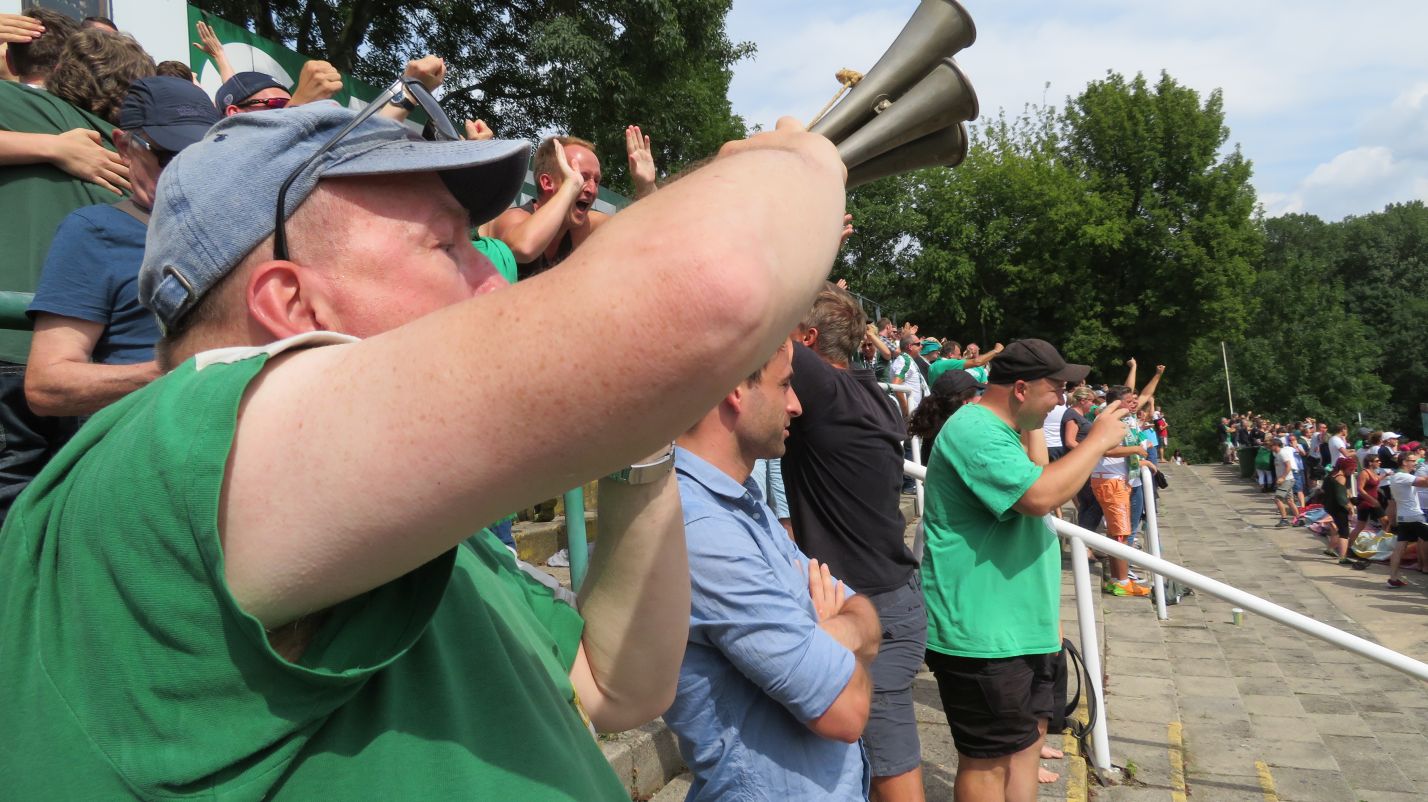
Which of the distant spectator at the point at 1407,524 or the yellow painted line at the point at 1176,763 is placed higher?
the yellow painted line at the point at 1176,763

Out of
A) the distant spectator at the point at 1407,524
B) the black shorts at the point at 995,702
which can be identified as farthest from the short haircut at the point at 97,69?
the distant spectator at the point at 1407,524

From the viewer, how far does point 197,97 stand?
2.35m

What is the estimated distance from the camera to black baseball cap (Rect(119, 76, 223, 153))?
89.9 inches

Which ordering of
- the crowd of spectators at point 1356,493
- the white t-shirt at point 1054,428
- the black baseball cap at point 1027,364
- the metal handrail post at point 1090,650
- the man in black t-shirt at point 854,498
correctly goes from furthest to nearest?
the crowd of spectators at point 1356,493 → the white t-shirt at point 1054,428 → the metal handrail post at point 1090,650 → the black baseball cap at point 1027,364 → the man in black t-shirt at point 854,498

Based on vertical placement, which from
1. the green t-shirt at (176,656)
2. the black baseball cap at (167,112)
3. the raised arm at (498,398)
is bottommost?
the green t-shirt at (176,656)

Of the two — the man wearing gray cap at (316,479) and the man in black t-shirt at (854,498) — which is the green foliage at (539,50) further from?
the man wearing gray cap at (316,479)

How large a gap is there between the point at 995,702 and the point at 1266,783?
3.04 meters

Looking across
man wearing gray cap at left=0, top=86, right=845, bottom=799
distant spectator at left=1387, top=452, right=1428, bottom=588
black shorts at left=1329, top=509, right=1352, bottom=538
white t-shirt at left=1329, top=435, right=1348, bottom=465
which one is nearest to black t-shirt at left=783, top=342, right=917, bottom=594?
man wearing gray cap at left=0, top=86, right=845, bottom=799

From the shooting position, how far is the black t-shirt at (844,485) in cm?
392

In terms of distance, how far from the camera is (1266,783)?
19.0 ft

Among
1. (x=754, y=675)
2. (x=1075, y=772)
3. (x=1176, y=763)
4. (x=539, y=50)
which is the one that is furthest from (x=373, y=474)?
(x=539, y=50)

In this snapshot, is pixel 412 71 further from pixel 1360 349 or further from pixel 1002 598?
pixel 1360 349

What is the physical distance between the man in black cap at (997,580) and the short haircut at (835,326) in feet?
1.90

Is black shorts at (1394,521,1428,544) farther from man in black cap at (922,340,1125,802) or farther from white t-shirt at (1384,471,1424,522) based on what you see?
man in black cap at (922,340,1125,802)
